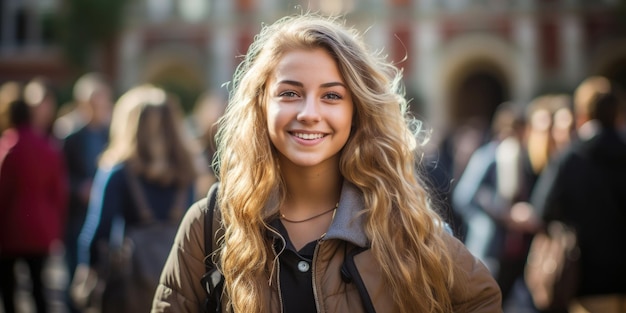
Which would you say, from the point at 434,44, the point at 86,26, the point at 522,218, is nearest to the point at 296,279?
the point at 522,218

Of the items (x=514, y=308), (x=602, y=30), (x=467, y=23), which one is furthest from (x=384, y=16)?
(x=514, y=308)

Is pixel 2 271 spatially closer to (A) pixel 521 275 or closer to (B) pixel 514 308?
(A) pixel 521 275

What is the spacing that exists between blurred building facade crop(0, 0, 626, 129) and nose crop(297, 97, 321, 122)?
2308 centimetres

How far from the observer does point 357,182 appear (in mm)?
2387

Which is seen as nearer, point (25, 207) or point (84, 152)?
point (25, 207)

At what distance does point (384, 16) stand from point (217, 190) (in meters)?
25.1

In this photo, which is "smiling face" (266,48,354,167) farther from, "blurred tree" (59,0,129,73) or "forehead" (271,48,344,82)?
"blurred tree" (59,0,129,73)

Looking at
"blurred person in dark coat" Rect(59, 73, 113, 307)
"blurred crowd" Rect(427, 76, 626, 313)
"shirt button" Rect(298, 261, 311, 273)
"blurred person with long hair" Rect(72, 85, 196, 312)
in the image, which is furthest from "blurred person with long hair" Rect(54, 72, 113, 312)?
"shirt button" Rect(298, 261, 311, 273)

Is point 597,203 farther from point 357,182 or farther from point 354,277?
point 354,277

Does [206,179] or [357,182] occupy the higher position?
[357,182]

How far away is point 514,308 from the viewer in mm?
7645

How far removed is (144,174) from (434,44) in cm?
2342

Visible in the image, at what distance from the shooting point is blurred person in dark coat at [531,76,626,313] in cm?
455

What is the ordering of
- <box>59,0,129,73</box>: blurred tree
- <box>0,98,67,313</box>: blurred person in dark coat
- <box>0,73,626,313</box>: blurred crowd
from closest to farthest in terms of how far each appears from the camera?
1. <box>0,73,626,313</box>: blurred crowd
2. <box>0,98,67,313</box>: blurred person in dark coat
3. <box>59,0,129,73</box>: blurred tree
